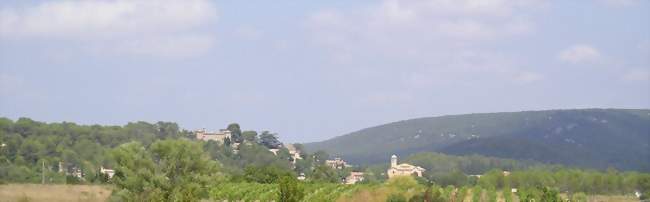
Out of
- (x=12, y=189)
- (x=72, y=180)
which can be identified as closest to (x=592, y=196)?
(x=72, y=180)

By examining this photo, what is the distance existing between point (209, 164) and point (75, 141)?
6054 centimetres

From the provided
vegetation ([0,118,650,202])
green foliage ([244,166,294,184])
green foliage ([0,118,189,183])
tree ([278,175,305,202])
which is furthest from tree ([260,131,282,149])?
tree ([278,175,305,202])

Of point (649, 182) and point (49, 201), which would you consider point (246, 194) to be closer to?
point (49, 201)

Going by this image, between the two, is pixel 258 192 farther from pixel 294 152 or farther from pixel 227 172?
pixel 294 152

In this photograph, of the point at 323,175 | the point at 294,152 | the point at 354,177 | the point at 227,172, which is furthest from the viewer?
the point at 294,152

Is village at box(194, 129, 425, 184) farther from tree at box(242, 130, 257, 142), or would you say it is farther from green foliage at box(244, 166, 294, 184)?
green foliage at box(244, 166, 294, 184)

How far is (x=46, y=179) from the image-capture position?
82.5 metres

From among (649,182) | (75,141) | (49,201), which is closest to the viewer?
(49,201)

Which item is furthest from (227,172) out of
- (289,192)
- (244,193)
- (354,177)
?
(289,192)

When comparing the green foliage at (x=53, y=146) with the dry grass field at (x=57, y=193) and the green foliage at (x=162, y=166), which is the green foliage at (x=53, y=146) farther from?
the green foliage at (x=162, y=166)

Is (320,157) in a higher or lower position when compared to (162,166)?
higher

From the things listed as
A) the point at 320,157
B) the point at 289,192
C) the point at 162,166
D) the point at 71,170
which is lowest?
the point at 289,192

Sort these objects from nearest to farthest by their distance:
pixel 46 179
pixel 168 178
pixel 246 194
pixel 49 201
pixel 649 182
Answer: pixel 49 201 < pixel 168 178 < pixel 246 194 < pixel 46 179 < pixel 649 182

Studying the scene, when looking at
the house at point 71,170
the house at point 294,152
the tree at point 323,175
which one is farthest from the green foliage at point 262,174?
the house at point 294,152
